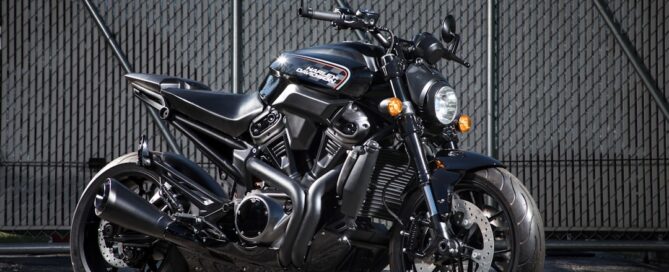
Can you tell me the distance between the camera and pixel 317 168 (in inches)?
192

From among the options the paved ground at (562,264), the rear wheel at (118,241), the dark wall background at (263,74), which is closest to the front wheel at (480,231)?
the rear wheel at (118,241)

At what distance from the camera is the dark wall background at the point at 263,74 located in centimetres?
869

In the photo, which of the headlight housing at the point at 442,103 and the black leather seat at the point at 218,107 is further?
the black leather seat at the point at 218,107

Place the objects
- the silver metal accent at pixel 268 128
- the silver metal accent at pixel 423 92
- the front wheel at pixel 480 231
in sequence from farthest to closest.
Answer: the silver metal accent at pixel 268 128, the silver metal accent at pixel 423 92, the front wheel at pixel 480 231

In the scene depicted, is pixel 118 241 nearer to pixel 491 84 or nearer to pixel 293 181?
pixel 293 181

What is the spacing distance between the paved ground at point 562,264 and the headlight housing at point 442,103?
2860 millimetres

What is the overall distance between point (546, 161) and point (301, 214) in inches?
171

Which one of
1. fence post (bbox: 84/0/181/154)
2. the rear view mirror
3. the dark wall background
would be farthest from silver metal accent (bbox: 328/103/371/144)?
the dark wall background

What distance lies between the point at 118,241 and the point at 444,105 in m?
1.78

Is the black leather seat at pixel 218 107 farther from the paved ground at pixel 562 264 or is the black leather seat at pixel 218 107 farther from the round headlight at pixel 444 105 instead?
the paved ground at pixel 562 264

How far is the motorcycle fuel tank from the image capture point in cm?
475

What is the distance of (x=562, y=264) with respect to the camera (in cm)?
760

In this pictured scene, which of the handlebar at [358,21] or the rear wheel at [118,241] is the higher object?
the handlebar at [358,21]

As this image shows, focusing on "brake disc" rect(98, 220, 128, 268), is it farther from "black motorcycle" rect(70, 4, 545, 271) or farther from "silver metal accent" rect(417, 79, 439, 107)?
"silver metal accent" rect(417, 79, 439, 107)
